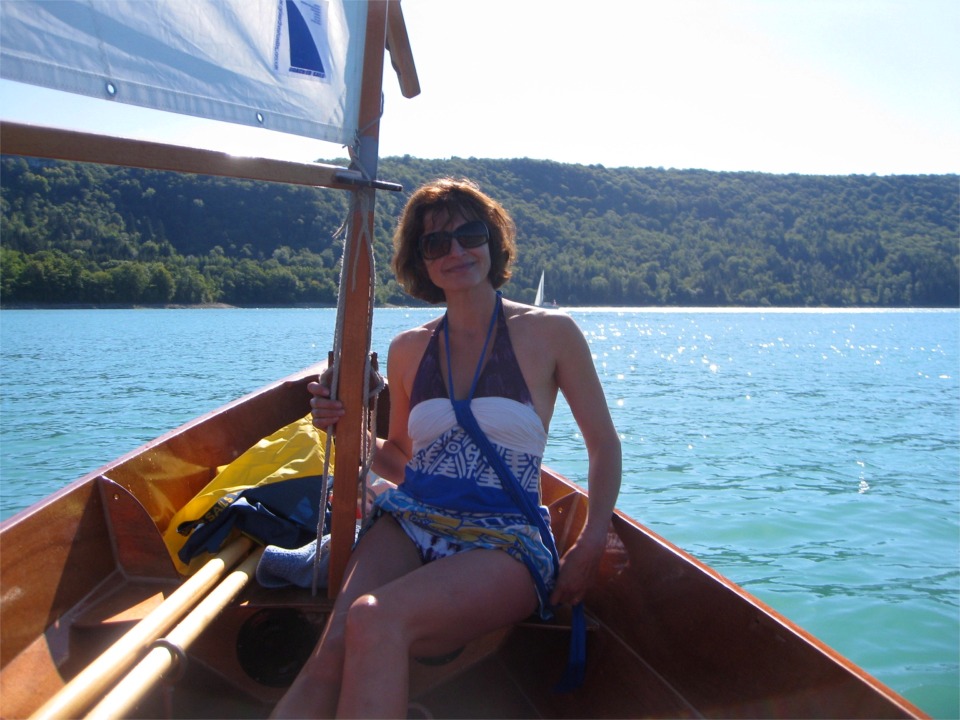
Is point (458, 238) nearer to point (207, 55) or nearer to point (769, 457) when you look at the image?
point (207, 55)

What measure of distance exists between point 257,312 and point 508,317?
210 ft

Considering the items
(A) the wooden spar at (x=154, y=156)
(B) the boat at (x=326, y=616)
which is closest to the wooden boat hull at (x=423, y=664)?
(B) the boat at (x=326, y=616)

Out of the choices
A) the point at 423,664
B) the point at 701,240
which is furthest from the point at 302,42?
the point at 701,240

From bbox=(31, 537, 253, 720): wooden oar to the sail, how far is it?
1.28 m

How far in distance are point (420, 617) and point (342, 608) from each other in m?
0.25

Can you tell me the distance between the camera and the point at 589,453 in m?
2.16

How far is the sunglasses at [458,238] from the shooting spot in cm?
228

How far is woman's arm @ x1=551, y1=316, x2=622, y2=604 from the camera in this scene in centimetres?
215

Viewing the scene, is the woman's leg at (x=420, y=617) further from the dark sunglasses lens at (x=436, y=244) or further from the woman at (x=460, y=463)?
the dark sunglasses lens at (x=436, y=244)

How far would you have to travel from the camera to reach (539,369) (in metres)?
2.25

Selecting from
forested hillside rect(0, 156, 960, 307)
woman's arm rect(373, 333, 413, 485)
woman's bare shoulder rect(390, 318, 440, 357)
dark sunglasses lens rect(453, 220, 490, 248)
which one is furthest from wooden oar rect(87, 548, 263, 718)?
forested hillside rect(0, 156, 960, 307)

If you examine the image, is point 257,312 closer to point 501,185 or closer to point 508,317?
point 501,185

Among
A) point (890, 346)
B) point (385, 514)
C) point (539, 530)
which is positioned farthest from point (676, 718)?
point (890, 346)

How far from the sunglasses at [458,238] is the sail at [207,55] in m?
0.37
